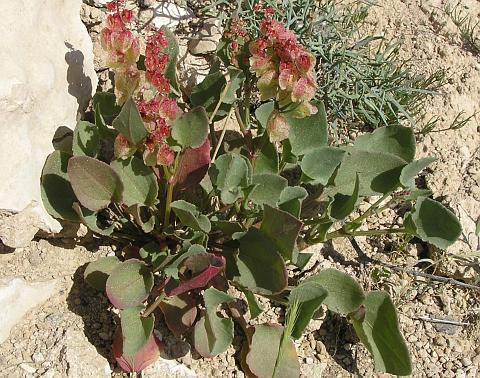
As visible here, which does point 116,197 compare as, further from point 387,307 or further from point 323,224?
point 387,307

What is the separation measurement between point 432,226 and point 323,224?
0.35m

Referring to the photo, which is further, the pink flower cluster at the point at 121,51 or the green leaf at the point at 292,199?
the green leaf at the point at 292,199

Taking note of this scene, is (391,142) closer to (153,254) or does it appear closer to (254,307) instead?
(254,307)

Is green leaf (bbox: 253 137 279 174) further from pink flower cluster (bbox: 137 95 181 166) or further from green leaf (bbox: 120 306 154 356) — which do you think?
green leaf (bbox: 120 306 154 356)

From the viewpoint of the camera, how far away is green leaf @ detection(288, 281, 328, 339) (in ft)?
6.93

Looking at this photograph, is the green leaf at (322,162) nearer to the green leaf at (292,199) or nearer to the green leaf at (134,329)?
the green leaf at (292,199)

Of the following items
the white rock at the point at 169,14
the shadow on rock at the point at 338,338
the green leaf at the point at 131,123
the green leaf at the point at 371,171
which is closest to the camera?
the green leaf at the point at 131,123

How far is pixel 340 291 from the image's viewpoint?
229 centimetres

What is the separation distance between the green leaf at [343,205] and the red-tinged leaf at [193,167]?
0.44 m

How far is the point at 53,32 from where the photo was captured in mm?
2479

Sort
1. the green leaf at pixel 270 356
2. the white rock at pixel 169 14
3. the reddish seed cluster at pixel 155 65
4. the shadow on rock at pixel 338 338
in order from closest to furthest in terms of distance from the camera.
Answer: the reddish seed cluster at pixel 155 65, the green leaf at pixel 270 356, the shadow on rock at pixel 338 338, the white rock at pixel 169 14

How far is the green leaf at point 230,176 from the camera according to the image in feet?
7.22

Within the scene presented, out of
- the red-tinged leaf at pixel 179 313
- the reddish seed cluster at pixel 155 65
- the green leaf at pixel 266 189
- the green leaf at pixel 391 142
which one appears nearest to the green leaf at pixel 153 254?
the red-tinged leaf at pixel 179 313

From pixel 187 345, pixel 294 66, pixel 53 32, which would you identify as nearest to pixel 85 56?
pixel 53 32
